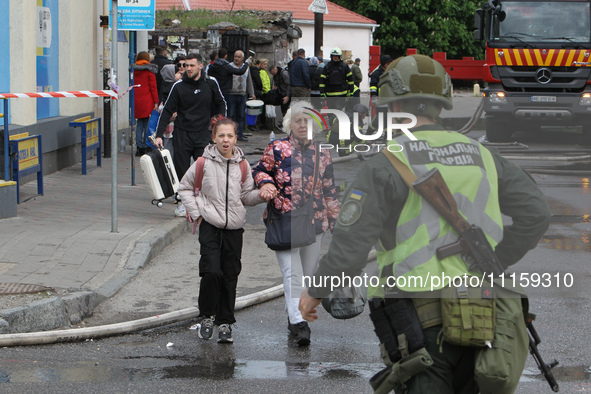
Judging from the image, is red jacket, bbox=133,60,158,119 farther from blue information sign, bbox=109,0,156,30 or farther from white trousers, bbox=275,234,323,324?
white trousers, bbox=275,234,323,324

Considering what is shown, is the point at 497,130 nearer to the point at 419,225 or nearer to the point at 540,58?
the point at 540,58

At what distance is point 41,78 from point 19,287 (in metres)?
7.09

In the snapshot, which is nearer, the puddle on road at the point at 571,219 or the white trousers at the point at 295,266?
the white trousers at the point at 295,266

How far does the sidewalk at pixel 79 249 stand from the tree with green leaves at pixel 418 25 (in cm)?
4327

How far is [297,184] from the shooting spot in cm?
599

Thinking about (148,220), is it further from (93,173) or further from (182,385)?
(182,385)

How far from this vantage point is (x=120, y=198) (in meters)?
11.4

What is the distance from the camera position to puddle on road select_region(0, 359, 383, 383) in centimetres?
506

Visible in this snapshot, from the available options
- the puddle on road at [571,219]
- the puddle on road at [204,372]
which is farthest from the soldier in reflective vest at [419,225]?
the puddle on road at [571,219]

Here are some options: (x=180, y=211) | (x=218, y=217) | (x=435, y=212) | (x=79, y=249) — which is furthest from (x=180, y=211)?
(x=435, y=212)

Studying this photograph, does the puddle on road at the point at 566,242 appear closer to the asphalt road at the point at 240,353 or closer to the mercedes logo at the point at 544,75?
the asphalt road at the point at 240,353

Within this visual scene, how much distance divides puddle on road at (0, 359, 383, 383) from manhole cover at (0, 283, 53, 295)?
49.2 inches

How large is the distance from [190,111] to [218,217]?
164 inches

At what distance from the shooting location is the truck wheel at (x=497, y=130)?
16848 mm
